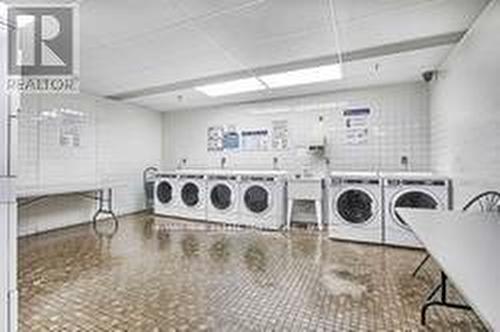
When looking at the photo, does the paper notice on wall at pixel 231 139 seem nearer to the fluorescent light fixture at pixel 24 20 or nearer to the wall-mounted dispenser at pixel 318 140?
the wall-mounted dispenser at pixel 318 140

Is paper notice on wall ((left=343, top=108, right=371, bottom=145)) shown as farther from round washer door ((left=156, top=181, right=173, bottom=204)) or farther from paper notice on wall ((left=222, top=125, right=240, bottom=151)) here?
round washer door ((left=156, top=181, right=173, bottom=204))

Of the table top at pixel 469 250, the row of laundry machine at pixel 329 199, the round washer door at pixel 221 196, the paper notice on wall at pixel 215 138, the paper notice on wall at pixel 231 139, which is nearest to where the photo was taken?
the table top at pixel 469 250

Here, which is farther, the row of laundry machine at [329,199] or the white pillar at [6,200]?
the row of laundry machine at [329,199]

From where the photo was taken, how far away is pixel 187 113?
22.9ft

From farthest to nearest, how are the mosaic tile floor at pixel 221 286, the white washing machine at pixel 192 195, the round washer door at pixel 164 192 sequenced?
the round washer door at pixel 164 192 < the white washing machine at pixel 192 195 < the mosaic tile floor at pixel 221 286

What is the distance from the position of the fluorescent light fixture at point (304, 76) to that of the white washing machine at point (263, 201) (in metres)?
1.48

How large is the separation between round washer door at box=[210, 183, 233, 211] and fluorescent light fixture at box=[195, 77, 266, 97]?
1.62 meters

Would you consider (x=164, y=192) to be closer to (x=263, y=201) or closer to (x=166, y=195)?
(x=166, y=195)

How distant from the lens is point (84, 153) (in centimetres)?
553

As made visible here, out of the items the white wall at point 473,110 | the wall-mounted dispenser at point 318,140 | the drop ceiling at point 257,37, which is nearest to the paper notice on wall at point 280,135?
the wall-mounted dispenser at point 318,140

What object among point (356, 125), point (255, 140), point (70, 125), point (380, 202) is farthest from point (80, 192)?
point (356, 125)

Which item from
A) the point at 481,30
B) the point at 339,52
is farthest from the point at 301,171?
the point at 481,30

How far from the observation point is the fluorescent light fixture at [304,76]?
13.7 ft

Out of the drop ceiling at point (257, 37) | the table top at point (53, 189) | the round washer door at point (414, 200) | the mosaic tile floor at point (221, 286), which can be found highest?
the drop ceiling at point (257, 37)
